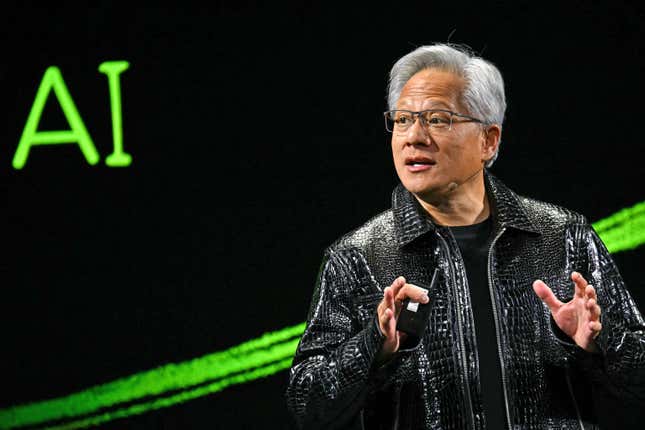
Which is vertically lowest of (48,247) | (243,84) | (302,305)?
(302,305)

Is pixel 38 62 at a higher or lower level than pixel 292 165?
higher

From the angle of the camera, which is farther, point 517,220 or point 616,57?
point 616,57

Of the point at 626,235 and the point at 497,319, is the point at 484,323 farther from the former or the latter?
the point at 626,235

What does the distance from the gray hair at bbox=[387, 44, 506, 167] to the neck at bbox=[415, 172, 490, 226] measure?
16cm

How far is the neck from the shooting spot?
190 centimetres

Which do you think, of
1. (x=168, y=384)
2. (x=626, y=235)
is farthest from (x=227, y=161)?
(x=626, y=235)

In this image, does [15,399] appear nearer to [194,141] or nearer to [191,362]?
[191,362]

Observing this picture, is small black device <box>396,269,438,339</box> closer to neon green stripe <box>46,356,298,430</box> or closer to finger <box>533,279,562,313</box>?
finger <box>533,279,562,313</box>

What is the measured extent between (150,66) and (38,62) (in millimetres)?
341

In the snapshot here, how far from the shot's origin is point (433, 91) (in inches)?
75.2

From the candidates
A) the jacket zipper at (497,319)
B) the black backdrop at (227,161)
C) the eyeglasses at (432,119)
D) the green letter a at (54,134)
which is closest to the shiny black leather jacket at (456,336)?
the jacket zipper at (497,319)

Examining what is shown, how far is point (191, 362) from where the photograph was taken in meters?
2.72

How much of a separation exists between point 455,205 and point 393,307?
41 centimetres

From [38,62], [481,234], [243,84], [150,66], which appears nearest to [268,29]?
[243,84]
